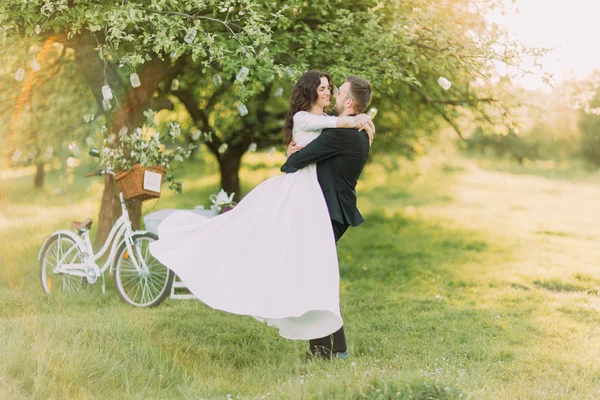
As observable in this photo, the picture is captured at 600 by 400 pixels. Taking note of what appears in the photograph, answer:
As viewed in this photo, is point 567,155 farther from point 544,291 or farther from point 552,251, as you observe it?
point 544,291

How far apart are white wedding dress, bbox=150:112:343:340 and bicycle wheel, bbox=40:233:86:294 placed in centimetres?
264

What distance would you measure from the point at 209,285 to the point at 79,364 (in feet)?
3.81

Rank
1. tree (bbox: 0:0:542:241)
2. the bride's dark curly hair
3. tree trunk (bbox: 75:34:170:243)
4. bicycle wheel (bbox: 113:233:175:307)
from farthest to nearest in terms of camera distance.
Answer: tree trunk (bbox: 75:34:170:243), tree (bbox: 0:0:542:241), bicycle wheel (bbox: 113:233:175:307), the bride's dark curly hair

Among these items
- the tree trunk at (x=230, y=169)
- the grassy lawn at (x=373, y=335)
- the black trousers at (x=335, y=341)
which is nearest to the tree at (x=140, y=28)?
the black trousers at (x=335, y=341)

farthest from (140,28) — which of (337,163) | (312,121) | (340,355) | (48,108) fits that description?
(48,108)

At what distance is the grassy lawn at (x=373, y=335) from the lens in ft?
16.7

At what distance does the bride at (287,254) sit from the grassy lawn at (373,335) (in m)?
0.53

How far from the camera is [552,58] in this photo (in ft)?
28.8

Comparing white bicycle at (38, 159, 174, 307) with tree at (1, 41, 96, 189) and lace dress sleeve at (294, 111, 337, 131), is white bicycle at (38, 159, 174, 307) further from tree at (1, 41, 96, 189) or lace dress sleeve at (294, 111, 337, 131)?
tree at (1, 41, 96, 189)

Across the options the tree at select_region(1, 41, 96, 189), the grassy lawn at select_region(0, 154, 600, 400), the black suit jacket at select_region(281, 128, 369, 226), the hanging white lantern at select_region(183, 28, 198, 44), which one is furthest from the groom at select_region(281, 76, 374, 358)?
the tree at select_region(1, 41, 96, 189)

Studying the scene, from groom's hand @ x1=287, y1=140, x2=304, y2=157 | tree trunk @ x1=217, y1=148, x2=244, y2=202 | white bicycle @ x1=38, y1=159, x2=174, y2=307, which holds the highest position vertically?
groom's hand @ x1=287, y1=140, x2=304, y2=157

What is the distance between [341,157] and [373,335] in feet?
7.53

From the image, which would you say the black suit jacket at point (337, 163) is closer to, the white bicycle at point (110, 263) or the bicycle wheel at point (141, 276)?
the bicycle wheel at point (141, 276)

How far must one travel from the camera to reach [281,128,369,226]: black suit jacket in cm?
543
